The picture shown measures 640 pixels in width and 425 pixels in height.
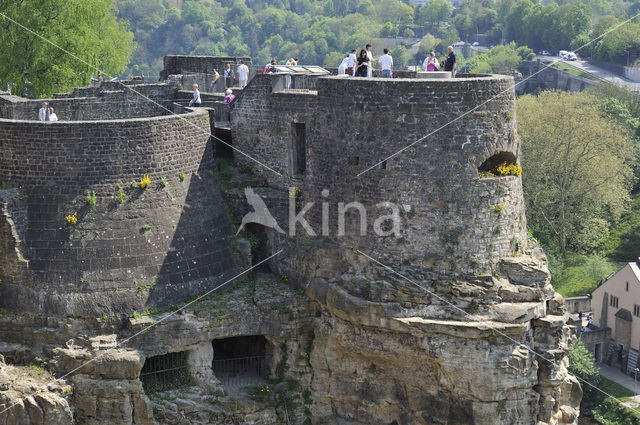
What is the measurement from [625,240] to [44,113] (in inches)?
1815

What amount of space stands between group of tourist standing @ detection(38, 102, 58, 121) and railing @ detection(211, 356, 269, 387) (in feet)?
29.7

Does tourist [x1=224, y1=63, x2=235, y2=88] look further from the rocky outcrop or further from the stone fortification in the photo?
the rocky outcrop

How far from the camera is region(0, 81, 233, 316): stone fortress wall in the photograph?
26219 millimetres

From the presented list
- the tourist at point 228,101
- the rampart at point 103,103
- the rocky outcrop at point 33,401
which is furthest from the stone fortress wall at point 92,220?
the tourist at point 228,101

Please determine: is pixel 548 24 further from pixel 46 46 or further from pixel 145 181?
pixel 145 181

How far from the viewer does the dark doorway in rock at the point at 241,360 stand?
28344mm

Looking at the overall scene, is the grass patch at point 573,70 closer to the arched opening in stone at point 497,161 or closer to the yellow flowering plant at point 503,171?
the arched opening in stone at point 497,161

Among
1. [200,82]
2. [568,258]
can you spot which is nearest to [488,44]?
[568,258]

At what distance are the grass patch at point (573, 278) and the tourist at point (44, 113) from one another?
123ft

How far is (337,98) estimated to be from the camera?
2633 cm

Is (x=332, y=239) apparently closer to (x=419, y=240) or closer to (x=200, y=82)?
(x=419, y=240)

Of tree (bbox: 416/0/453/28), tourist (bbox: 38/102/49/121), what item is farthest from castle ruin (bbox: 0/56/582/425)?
tree (bbox: 416/0/453/28)

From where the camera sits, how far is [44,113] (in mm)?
30109

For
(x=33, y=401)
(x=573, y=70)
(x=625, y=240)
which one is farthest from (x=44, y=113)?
(x=573, y=70)
